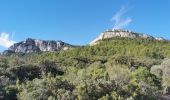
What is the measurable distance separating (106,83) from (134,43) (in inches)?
4743

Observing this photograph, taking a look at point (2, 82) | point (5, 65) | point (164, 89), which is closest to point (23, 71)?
point (5, 65)

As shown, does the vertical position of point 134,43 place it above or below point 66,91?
above

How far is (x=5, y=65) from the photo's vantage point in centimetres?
8350

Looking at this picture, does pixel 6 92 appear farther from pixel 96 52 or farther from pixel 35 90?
pixel 96 52

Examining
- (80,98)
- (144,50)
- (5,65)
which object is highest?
(144,50)

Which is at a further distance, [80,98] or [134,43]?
[134,43]

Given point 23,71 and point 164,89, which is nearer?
point 164,89

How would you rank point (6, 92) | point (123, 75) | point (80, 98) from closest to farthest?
1. point (80, 98)
2. point (6, 92)
3. point (123, 75)

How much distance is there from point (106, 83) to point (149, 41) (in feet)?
430

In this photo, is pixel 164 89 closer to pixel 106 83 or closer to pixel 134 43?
pixel 106 83

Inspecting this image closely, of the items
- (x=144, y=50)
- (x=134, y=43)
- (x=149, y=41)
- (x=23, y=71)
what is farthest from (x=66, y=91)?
(x=149, y=41)

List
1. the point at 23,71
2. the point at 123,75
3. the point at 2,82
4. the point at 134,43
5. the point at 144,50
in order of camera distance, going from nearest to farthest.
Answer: the point at 2,82, the point at 123,75, the point at 23,71, the point at 144,50, the point at 134,43

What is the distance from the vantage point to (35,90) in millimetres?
47312

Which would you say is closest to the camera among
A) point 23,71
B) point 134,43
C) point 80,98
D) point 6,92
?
point 80,98
